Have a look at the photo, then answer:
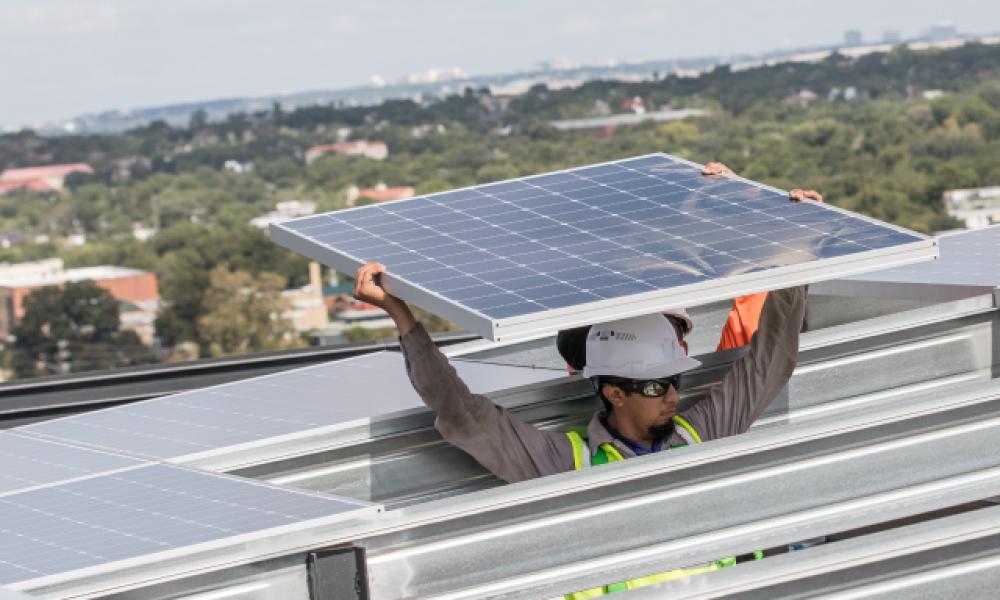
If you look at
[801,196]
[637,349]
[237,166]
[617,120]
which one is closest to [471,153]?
[617,120]

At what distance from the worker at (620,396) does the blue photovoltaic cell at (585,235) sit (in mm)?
272

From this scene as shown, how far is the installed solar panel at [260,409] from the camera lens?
15.8 ft

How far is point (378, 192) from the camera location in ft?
Answer: 376

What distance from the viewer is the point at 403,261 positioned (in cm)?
471

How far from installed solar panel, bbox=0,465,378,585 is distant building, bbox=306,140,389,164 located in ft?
436

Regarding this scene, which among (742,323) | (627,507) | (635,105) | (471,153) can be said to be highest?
(627,507)

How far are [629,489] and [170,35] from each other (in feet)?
653

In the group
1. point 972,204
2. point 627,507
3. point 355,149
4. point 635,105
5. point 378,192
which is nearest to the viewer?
point 627,507

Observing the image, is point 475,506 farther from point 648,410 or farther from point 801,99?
point 801,99

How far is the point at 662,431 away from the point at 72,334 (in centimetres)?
9972

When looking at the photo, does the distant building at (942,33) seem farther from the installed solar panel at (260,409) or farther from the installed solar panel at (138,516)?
the installed solar panel at (138,516)

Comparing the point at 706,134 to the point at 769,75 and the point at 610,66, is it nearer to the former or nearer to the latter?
the point at 769,75

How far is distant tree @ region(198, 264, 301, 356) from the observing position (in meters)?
98.0

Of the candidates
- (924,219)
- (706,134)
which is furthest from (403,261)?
(706,134)
